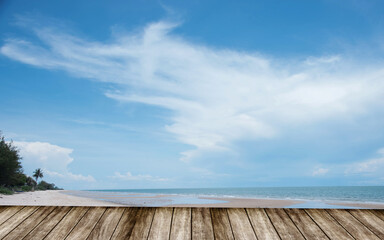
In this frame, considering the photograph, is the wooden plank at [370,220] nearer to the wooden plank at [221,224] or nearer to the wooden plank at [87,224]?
the wooden plank at [221,224]

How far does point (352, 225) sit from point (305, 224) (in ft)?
1.33

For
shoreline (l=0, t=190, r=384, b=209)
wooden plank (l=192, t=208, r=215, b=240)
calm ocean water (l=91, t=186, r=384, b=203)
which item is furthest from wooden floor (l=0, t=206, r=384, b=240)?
calm ocean water (l=91, t=186, r=384, b=203)

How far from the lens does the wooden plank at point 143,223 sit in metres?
2.33

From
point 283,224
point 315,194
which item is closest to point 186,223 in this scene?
point 283,224

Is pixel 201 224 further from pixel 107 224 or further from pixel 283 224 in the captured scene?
pixel 107 224

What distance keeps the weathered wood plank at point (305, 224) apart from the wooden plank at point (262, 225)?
0.76 ft

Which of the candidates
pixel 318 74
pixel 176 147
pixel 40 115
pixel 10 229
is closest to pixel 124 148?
pixel 176 147

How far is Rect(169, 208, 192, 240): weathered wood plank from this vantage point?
2295 mm

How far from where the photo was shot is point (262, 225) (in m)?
2.49

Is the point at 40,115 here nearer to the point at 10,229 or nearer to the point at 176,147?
the point at 176,147

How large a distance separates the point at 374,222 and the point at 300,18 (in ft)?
308

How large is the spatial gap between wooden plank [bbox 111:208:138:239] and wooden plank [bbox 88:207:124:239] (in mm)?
38

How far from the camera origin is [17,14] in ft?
225

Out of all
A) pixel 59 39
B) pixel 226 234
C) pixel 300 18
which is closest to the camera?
pixel 226 234
